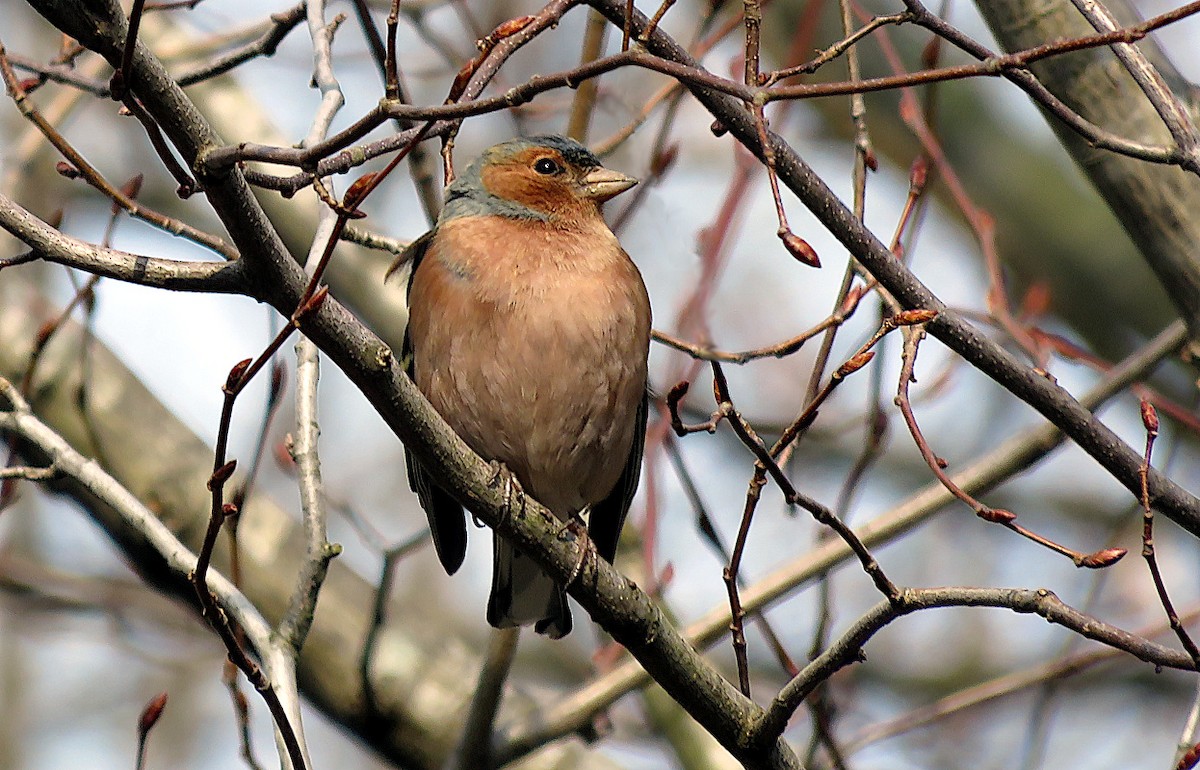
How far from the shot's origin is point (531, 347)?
4.78 metres

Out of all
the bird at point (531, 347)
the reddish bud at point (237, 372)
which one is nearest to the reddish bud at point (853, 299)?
the bird at point (531, 347)

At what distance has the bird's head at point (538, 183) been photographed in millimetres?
5426

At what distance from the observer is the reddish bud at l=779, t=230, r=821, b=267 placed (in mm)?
3027

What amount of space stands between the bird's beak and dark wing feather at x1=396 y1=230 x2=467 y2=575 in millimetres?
702

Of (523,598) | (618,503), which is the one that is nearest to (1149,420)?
(618,503)

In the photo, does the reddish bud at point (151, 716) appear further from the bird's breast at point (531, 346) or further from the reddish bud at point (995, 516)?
the reddish bud at point (995, 516)

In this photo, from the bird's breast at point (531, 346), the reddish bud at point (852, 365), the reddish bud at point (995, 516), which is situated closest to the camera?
the reddish bud at point (852, 365)

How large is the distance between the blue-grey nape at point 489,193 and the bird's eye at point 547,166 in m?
0.05

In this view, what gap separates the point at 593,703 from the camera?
220 inches

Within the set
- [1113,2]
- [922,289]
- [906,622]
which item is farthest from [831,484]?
[922,289]

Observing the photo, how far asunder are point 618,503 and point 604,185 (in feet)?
4.33

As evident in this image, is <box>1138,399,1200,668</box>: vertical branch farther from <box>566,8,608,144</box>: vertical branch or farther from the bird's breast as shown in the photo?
<box>566,8,608,144</box>: vertical branch

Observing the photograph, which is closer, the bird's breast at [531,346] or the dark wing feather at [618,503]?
the bird's breast at [531,346]

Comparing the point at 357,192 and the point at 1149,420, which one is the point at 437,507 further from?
the point at 1149,420
